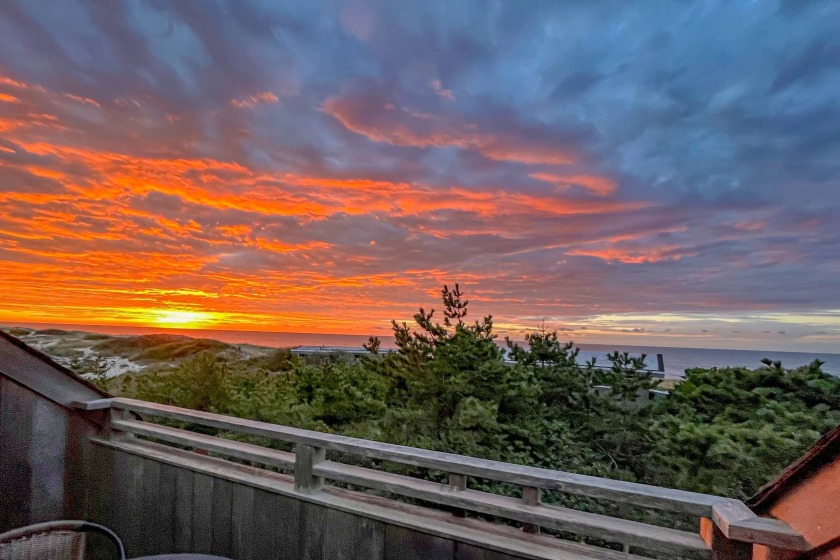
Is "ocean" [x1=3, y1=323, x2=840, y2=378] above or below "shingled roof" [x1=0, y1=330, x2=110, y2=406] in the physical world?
below

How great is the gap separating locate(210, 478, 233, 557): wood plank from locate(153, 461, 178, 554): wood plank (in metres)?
0.35

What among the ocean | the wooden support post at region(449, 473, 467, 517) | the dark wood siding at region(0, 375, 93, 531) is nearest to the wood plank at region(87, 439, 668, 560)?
the wooden support post at region(449, 473, 467, 517)

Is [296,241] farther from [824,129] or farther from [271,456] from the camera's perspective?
[824,129]

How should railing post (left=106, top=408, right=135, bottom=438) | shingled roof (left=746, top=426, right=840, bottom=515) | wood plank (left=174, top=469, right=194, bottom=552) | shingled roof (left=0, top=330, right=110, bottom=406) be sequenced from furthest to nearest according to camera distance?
railing post (left=106, top=408, right=135, bottom=438) < shingled roof (left=0, top=330, right=110, bottom=406) < wood plank (left=174, top=469, right=194, bottom=552) < shingled roof (left=746, top=426, right=840, bottom=515)

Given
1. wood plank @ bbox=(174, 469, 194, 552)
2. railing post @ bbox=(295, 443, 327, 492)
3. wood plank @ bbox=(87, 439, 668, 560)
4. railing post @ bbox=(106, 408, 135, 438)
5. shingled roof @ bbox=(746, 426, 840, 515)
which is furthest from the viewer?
railing post @ bbox=(106, 408, 135, 438)

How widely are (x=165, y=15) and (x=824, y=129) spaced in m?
5.79

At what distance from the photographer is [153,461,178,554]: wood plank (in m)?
2.50

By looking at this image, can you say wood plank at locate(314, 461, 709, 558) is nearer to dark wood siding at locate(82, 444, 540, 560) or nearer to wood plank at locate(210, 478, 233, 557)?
dark wood siding at locate(82, 444, 540, 560)

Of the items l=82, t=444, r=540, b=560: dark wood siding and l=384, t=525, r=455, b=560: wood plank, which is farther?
l=82, t=444, r=540, b=560: dark wood siding

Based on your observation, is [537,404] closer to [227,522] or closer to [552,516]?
[552,516]

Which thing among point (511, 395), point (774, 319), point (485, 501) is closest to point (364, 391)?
point (511, 395)

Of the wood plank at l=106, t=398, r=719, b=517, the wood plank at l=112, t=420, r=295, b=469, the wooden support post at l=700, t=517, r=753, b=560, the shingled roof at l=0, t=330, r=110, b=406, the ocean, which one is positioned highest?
the shingled roof at l=0, t=330, r=110, b=406

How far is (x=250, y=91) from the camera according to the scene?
423 cm

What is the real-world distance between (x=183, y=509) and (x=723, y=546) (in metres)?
2.55
